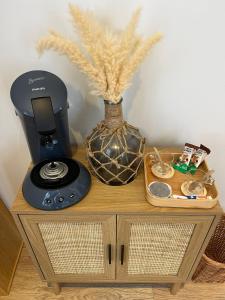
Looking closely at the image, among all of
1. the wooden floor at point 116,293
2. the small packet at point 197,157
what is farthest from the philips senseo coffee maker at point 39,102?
the wooden floor at point 116,293

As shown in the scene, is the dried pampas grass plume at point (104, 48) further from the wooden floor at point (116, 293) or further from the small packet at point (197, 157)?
the wooden floor at point (116, 293)

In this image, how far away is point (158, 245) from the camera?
980 mm

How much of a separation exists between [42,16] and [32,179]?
55cm

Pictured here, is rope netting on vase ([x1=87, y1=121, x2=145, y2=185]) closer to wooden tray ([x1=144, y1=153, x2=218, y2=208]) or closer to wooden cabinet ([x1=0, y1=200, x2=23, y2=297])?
wooden tray ([x1=144, y1=153, x2=218, y2=208])

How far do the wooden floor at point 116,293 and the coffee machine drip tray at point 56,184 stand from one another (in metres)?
0.74

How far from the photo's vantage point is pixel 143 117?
1.04 m

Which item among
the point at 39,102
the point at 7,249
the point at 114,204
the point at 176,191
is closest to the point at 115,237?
the point at 114,204

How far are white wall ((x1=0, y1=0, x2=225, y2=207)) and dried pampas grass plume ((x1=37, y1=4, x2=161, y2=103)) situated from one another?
157 mm

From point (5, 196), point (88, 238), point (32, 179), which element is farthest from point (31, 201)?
point (5, 196)

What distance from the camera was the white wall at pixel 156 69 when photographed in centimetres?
79

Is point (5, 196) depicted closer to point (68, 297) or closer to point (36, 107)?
point (68, 297)

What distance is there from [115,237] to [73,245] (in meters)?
0.19

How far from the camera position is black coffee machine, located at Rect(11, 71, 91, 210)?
2.57 feet

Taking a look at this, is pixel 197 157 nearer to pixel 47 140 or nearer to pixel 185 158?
pixel 185 158
